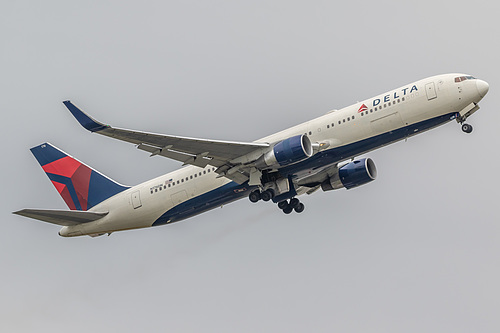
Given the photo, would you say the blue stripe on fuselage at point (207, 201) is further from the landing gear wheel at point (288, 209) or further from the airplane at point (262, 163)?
the landing gear wheel at point (288, 209)

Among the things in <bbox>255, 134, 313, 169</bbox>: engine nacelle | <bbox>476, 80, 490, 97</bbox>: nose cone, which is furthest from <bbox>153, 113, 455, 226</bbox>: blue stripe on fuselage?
<bbox>476, 80, 490, 97</bbox>: nose cone

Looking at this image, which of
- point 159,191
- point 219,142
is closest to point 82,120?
point 219,142

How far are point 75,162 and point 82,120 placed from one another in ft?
49.1

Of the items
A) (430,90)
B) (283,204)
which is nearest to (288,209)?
(283,204)

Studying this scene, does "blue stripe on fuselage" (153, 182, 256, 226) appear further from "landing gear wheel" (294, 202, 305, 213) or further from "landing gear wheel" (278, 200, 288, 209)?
"landing gear wheel" (294, 202, 305, 213)

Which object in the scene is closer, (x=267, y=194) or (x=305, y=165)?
(x=305, y=165)

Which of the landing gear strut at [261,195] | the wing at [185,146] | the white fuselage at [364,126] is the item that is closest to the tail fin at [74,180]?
the white fuselage at [364,126]

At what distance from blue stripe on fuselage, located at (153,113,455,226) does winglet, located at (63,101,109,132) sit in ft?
33.8

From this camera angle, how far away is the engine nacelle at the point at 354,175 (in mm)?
46938

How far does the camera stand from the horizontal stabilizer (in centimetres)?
4303

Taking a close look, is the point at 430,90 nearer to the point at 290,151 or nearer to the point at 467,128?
the point at 467,128

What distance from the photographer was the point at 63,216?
150 ft

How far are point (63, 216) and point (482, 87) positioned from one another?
25.8 metres

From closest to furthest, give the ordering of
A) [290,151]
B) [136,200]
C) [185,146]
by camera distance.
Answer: [290,151] → [185,146] → [136,200]
